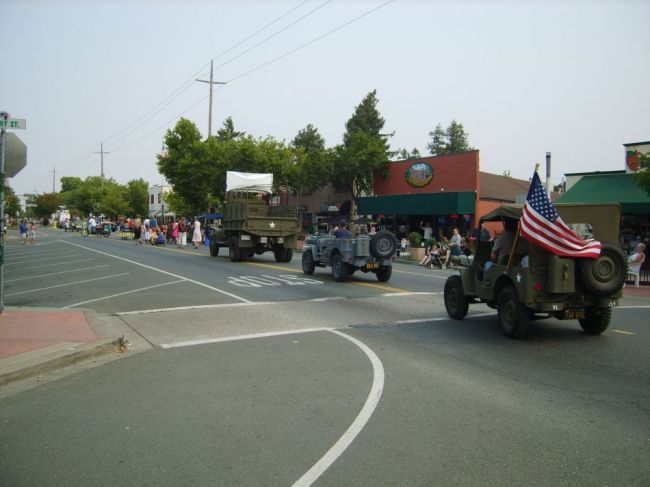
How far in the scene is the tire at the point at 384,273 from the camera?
15.9 meters

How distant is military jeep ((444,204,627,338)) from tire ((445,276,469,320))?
678mm

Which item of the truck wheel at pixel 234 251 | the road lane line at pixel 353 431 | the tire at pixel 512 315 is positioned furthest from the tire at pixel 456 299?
the truck wheel at pixel 234 251

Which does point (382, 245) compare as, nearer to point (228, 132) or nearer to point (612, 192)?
point (612, 192)

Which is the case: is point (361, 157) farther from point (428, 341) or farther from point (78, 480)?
point (78, 480)

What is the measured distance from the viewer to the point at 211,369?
6.70 metres

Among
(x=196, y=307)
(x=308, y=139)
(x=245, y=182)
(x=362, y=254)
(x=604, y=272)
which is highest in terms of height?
(x=308, y=139)

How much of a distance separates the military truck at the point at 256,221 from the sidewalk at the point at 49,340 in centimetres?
1218

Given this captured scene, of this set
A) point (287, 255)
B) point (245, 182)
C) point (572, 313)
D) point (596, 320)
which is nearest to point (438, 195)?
point (287, 255)

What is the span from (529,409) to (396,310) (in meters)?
6.00

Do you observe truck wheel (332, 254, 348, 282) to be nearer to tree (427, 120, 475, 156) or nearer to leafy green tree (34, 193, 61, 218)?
tree (427, 120, 475, 156)

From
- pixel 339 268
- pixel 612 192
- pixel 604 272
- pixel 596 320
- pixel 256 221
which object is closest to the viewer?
pixel 604 272

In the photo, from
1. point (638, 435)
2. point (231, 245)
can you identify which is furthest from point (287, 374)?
point (231, 245)

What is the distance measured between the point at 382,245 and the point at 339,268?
4.93 ft

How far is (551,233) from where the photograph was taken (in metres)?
7.66
